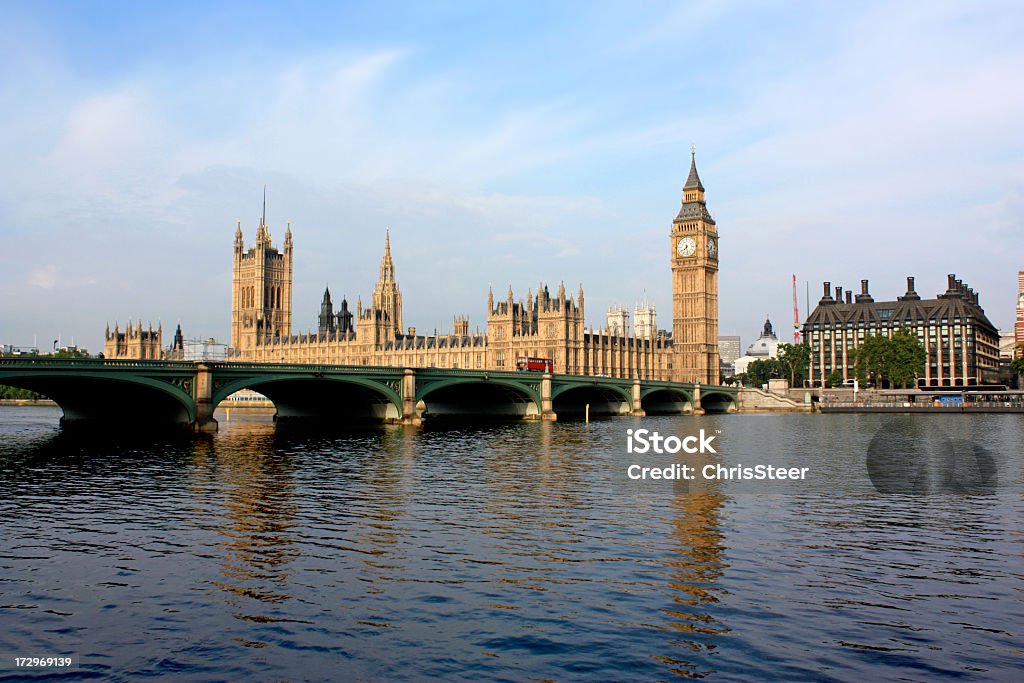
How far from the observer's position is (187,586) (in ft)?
66.3

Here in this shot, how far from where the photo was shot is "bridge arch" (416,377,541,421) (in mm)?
92062

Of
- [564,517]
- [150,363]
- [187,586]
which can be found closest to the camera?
[187,586]

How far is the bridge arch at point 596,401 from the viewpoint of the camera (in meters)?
114

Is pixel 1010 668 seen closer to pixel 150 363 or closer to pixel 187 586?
pixel 187 586

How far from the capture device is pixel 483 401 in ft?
346

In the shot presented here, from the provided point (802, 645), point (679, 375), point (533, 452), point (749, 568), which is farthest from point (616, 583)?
point (679, 375)

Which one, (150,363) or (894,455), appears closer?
(894,455)

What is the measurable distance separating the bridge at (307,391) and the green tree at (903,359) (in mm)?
56480

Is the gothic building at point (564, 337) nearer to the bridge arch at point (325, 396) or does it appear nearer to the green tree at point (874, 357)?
the green tree at point (874, 357)

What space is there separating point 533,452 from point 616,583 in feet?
113

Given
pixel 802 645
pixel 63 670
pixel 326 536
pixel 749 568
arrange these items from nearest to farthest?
1. pixel 63 670
2. pixel 802 645
3. pixel 749 568
4. pixel 326 536
